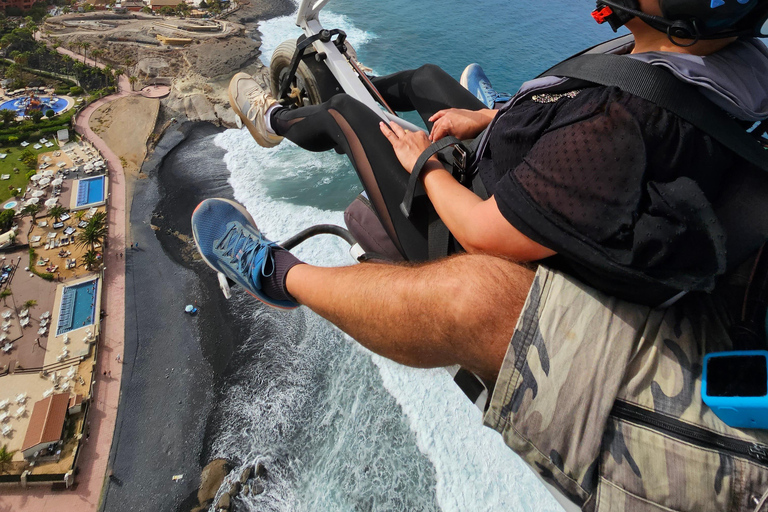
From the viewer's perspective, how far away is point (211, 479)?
424 inches

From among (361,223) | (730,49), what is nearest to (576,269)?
(730,49)

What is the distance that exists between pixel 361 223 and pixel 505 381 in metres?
1.68

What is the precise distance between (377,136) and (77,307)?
1816cm

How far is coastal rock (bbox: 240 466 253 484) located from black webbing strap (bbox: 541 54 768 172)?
1184 centimetres

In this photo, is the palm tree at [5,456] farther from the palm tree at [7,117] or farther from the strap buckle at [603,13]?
the palm tree at [7,117]

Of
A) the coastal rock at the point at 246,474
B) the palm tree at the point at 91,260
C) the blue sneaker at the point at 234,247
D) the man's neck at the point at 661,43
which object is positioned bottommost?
the coastal rock at the point at 246,474

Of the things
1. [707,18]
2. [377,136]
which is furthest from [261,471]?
[707,18]

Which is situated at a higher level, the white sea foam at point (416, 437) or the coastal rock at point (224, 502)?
the white sea foam at point (416, 437)

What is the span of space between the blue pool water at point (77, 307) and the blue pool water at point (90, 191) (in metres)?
5.39

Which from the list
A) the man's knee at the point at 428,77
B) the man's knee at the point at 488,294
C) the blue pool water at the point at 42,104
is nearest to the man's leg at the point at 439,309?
the man's knee at the point at 488,294

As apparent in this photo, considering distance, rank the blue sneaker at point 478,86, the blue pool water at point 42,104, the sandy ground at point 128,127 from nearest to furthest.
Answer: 1. the blue sneaker at point 478,86
2. the sandy ground at point 128,127
3. the blue pool water at point 42,104

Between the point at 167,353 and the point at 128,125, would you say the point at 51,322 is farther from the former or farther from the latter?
the point at 128,125

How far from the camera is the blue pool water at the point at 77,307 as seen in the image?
596 inches

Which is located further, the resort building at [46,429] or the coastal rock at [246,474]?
the resort building at [46,429]
